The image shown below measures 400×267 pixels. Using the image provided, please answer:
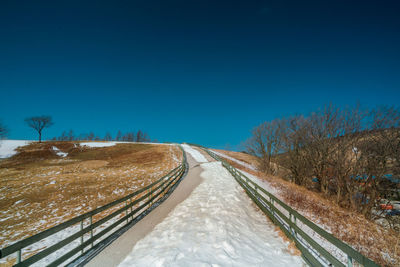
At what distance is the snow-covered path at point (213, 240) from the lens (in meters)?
4.91

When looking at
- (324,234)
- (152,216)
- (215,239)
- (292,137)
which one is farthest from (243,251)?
(292,137)

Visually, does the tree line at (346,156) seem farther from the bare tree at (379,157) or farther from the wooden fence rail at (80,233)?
the wooden fence rail at (80,233)

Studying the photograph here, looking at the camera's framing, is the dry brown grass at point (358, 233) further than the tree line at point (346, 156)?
No

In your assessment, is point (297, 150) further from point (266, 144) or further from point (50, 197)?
point (50, 197)

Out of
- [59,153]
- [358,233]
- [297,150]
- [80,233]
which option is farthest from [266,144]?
[59,153]

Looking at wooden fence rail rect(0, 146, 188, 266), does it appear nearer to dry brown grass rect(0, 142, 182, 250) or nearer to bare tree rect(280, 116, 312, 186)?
dry brown grass rect(0, 142, 182, 250)

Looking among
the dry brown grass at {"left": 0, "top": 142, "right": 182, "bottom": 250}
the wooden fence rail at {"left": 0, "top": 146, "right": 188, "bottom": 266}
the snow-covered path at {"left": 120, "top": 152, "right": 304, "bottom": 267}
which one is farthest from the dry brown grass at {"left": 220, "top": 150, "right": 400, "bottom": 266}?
the dry brown grass at {"left": 0, "top": 142, "right": 182, "bottom": 250}

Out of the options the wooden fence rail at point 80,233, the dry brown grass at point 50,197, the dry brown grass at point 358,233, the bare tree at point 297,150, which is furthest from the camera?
the bare tree at point 297,150

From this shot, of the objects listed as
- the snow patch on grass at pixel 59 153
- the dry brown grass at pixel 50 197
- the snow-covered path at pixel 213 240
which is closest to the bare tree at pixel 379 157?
the snow-covered path at pixel 213 240

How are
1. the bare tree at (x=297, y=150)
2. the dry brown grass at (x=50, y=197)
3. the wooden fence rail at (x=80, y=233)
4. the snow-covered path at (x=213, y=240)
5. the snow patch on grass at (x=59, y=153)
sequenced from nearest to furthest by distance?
the wooden fence rail at (x=80, y=233) → the snow-covered path at (x=213, y=240) → the dry brown grass at (x=50, y=197) → the bare tree at (x=297, y=150) → the snow patch on grass at (x=59, y=153)

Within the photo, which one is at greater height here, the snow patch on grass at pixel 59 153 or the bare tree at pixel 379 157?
the snow patch on grass at pixel 59 153

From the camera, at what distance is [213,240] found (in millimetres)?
5906

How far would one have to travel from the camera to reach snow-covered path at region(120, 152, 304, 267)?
193 inches

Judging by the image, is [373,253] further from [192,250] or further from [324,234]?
[192,250]
